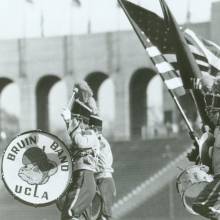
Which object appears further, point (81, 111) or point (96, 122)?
point (96, 122)

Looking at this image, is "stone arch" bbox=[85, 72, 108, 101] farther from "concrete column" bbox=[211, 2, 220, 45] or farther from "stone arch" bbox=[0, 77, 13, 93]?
"concrete column" bbox=[211, 2, 220, 45]

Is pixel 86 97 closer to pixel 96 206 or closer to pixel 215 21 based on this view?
pixel 96 206

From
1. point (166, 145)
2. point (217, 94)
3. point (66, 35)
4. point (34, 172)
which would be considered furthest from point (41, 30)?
point (166, 145)

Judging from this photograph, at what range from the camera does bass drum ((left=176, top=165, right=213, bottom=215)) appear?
4.38 meters

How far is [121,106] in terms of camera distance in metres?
6.35

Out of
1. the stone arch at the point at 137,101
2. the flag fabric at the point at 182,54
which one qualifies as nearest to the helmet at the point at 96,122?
the flag fabric at the point at 182,54

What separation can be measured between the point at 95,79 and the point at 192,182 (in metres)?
1.71

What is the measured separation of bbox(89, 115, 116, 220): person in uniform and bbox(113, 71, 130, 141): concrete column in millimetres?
1153

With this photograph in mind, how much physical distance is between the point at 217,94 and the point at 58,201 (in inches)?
54.8

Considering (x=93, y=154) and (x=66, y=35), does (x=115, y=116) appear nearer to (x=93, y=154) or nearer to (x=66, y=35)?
(x=66, y=35)

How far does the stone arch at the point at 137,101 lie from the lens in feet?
21.2

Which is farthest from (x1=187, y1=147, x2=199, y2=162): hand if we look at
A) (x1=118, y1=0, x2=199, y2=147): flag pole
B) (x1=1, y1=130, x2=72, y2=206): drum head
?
(x1=1, y1=130, x2=72, y2=206): drum head

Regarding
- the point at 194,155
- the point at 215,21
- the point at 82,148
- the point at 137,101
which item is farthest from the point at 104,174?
the point at 137,101

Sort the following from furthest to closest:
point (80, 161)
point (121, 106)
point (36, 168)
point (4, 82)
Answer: point (121, 106)
point (4, 82)
point (36, 168)
point (80, 161)
